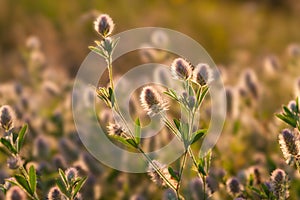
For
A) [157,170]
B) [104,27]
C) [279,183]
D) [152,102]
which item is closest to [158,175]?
[157,170]

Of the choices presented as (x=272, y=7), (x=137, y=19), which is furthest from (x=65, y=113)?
(x=272, y=7)

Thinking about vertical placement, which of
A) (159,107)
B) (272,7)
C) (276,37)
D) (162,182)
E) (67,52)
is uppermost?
(272,7)

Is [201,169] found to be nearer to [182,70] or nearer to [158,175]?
[158,175]

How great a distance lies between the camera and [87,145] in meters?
2.93

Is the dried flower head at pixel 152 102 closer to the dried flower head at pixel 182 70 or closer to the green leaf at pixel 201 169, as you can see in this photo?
the dried flower head at pixel 182 70

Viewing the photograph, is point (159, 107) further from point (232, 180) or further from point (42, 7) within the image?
point (42, 7)

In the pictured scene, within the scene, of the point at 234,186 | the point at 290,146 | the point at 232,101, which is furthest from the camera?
the point at 232,101

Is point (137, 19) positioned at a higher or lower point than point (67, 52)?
higher

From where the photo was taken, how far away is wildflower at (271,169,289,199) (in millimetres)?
1708

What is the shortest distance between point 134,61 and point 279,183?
414cm

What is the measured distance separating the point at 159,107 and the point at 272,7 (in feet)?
22.0

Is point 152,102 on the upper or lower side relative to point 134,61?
lower

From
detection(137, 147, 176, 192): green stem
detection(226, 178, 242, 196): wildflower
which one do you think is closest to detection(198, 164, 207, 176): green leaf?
detection(137, 147, 176, 192): green stem

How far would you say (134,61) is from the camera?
5781mm
